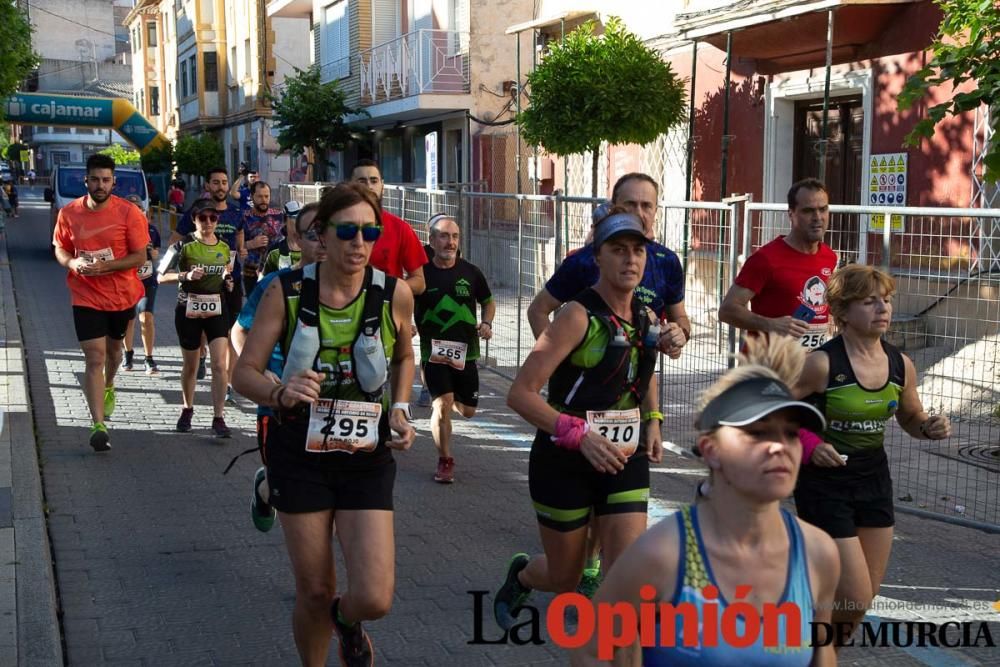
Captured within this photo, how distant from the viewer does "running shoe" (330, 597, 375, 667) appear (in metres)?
4.21

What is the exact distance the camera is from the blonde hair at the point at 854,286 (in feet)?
14.5

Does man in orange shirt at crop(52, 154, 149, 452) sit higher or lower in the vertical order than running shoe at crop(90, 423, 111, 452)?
higher

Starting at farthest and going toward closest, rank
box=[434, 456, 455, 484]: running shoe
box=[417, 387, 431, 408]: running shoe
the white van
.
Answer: the white van, box=[417, 387, 431, 408]: running shoe, box=[434, 456, 455, 484]: running shoe

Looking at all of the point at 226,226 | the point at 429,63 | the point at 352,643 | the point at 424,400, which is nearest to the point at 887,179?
the point at 424,400

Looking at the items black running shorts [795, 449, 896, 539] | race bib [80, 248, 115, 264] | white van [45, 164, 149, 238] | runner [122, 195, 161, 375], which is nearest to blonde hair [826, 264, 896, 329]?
black running shorts [795, 449, 896, 539]

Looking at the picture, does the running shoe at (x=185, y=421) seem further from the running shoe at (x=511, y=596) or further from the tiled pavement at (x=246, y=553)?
the running shoe at (x=511, y=596)

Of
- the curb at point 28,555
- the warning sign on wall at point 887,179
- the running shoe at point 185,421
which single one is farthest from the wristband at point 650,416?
the warning sign on wall at point 887,179

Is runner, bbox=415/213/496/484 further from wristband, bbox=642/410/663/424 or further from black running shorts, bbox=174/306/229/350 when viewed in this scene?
wristband, bbox=642/410/663/424

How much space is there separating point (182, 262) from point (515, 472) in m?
3.30

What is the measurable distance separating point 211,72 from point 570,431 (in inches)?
2071

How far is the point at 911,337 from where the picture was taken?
824 centimetres

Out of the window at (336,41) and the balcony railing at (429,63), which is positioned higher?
the window at (336,41)

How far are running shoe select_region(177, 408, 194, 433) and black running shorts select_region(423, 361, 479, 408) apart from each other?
2.24 metres

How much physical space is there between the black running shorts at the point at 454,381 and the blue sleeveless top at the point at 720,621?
543 cm
